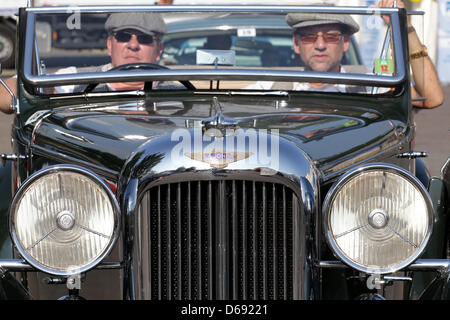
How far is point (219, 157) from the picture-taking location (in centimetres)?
283

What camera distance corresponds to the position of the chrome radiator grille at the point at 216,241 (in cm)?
284

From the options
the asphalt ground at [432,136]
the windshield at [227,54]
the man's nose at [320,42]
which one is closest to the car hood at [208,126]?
the windshield at [227,54]

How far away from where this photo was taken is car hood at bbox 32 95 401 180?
304cm

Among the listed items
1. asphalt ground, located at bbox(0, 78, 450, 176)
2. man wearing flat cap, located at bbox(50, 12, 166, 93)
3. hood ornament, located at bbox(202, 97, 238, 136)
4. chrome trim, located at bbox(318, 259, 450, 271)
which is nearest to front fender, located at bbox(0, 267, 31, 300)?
hood ornament, located at bbox(202, 97, 238, 136)

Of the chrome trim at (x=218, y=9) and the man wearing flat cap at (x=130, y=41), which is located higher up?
the chrome trim at (x=218, y=9)

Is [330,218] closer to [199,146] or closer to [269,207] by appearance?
[269,207]

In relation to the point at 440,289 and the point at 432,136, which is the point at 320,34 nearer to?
the point at 440,289

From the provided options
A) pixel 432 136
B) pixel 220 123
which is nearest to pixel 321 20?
pixel 220 123

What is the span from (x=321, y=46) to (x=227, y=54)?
40 cm

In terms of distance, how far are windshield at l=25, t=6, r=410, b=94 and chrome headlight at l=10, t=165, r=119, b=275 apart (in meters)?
0.97

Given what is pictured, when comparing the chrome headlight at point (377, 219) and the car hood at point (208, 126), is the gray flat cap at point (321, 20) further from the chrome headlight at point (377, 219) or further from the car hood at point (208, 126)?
the chrome headlight at point (377, 219)

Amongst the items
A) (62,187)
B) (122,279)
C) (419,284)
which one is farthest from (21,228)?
(419,284)

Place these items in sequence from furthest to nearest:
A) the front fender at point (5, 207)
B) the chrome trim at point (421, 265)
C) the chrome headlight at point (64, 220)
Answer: the front fender at point (5, 207) → the chrome trim at point (421, 265) → the chrome headlight at point (64, 220)

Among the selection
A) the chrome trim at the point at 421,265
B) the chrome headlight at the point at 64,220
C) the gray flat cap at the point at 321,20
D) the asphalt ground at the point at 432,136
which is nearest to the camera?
the chrome headlight at the point at 64,220
